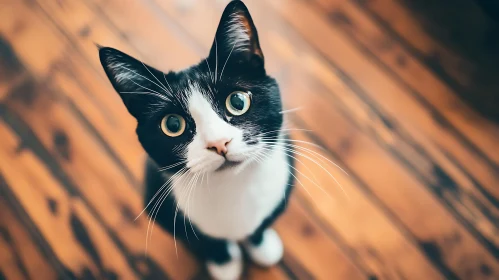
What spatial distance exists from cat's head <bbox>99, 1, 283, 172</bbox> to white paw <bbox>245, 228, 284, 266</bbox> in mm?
382

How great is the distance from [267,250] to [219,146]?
1.52ft

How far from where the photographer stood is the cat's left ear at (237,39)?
63 centimetres

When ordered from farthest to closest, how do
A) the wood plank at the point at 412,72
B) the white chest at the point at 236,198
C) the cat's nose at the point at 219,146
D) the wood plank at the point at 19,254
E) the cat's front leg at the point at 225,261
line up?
the wood plank at the point at 412,72
the wood plank at the point at 19,254
the cat's front leg at the point at 225,261
the white chest at the point at 236,198
the cat's nose at the point at 219,146

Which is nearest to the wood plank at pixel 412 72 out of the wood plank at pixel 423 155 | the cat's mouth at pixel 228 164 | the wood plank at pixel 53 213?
the wood plank at pixel 423 155

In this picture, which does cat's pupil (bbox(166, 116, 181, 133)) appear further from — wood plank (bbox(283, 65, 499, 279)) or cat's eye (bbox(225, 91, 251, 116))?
wood plank (bbox(283, 65, 499, 279))

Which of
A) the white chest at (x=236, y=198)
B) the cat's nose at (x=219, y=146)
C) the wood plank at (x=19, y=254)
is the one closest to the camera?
the cat's nose at (x=219, y=146)

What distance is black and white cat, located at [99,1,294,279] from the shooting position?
64 centimetres

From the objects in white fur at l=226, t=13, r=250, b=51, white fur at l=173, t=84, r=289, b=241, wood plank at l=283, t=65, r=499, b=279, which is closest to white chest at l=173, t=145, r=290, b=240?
white fur at l=173, t=84, r=289, b=241

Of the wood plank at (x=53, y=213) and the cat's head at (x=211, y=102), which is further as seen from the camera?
the wood plank at (x=53, y=213)

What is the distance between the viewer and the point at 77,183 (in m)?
1.13

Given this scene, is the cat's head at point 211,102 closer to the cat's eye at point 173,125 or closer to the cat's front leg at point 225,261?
the cat's eye at point 173,125

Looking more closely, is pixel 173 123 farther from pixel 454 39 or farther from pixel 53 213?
pixel 454 39

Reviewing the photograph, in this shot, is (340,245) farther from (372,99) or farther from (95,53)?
(95,53)

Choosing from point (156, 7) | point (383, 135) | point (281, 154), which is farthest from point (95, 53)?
point (383, 135)
